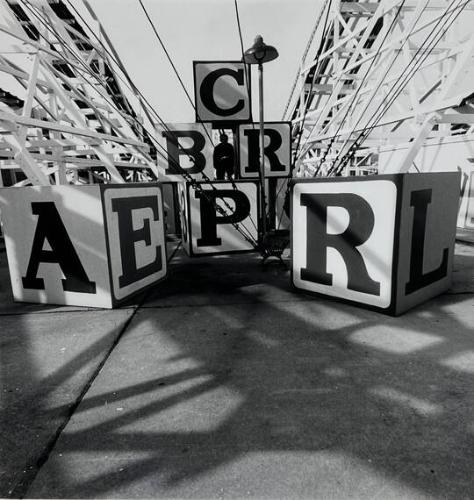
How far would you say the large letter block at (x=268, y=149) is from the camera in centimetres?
537

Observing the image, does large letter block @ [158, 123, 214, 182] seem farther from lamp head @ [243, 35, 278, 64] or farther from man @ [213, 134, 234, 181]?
lamp head @ [243, 35, 278, 64]

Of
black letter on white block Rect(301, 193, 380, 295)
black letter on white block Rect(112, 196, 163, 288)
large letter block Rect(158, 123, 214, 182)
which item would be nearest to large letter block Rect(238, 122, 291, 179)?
large letter block Rect(158, 123, 214, 182)

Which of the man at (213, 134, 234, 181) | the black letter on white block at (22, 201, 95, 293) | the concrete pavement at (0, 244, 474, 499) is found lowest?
the concrete pavement at (0, 244, 474, 499)

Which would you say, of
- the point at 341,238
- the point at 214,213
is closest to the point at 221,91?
the point at 214,213

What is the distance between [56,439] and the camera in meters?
1.67

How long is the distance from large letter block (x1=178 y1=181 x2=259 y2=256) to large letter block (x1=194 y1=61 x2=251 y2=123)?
1068mm

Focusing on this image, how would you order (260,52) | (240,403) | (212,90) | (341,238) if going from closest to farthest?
(240,403) → (341,238) → (260,52) → (212,90)

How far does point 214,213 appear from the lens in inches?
227

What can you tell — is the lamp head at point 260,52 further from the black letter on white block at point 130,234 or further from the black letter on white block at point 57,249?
the black letter on white block at point 57,249

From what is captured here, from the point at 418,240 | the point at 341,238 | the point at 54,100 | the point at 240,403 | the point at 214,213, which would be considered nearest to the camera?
the point at 240,403

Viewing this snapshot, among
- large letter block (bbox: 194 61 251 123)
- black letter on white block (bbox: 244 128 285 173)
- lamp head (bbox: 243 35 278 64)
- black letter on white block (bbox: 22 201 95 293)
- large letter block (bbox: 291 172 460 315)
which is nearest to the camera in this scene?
large letter block (bbox: 291 172 460 315)

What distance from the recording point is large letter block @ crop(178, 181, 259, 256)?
570cm

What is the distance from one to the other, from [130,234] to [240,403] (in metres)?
2.43

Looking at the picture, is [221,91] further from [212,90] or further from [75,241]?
[75,241]
